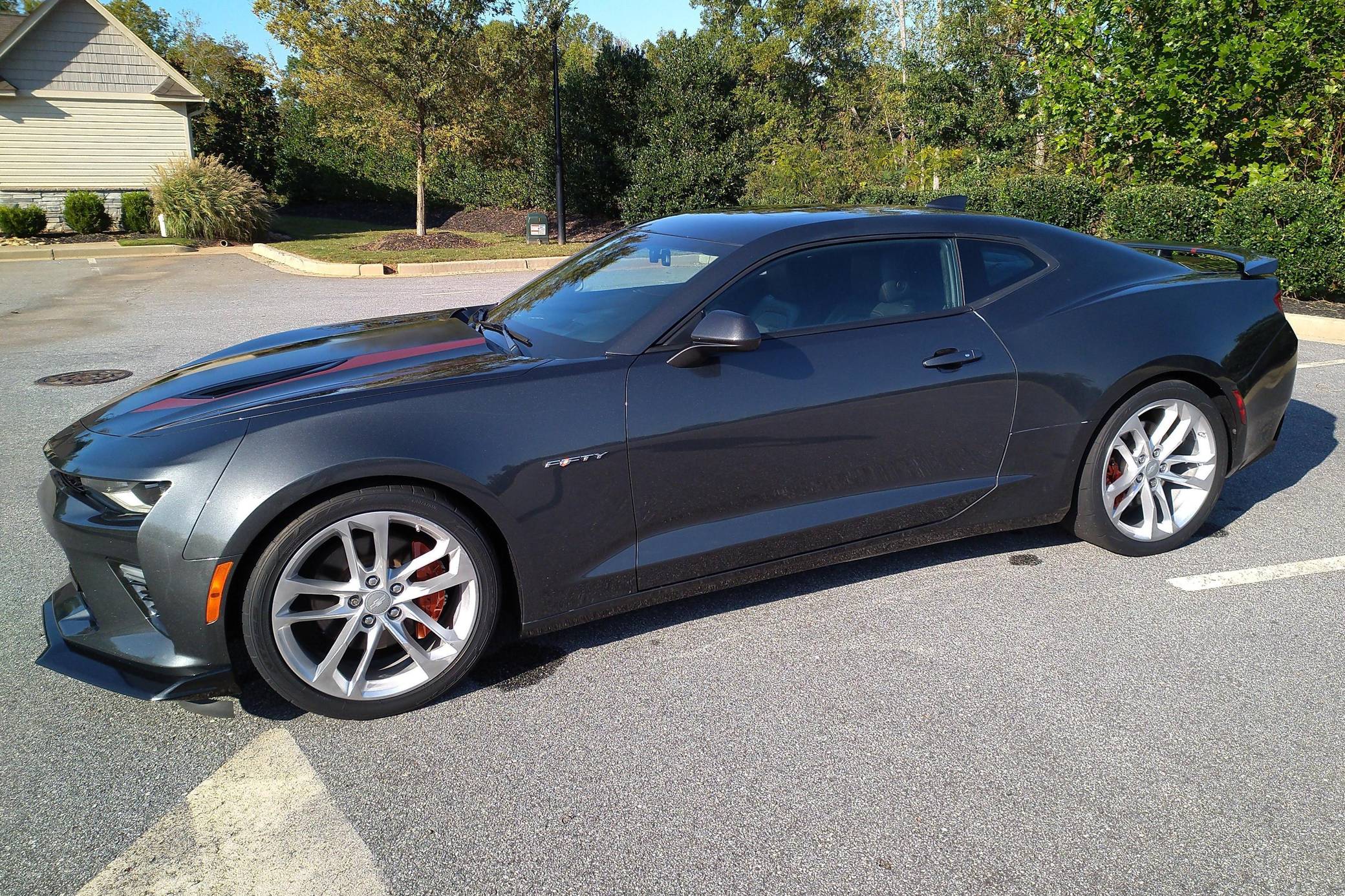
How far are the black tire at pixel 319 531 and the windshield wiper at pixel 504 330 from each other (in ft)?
2.78

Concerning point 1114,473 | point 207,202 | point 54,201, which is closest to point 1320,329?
point 1114,473

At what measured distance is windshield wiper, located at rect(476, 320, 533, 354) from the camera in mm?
3582

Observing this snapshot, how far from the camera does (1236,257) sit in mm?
4590

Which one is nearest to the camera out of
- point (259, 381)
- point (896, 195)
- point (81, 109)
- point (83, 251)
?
point (259, 381)

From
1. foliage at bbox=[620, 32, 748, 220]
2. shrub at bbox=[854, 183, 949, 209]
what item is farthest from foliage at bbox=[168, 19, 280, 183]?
shrub at bbox=[854, 183, 949, 209]

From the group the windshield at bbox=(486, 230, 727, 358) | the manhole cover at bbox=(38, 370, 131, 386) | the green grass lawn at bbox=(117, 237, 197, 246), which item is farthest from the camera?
the green grass lawn at bbox=(117, 237, 197, 246)

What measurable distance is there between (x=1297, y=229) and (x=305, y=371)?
34.6ft

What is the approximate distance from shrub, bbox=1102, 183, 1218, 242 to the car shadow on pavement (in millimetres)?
6802

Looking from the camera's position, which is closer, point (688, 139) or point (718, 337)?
point (718, 337)

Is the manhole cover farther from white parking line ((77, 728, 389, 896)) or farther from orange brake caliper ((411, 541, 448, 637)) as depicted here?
white parking line ((77, 728, 389, 896))

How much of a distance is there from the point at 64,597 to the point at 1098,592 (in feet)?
12.5

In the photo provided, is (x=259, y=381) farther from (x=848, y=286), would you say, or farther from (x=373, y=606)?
(x=848, y=286)

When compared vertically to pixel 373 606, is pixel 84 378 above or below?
above

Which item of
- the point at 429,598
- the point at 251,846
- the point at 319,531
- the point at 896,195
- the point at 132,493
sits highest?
the point at 896,195
